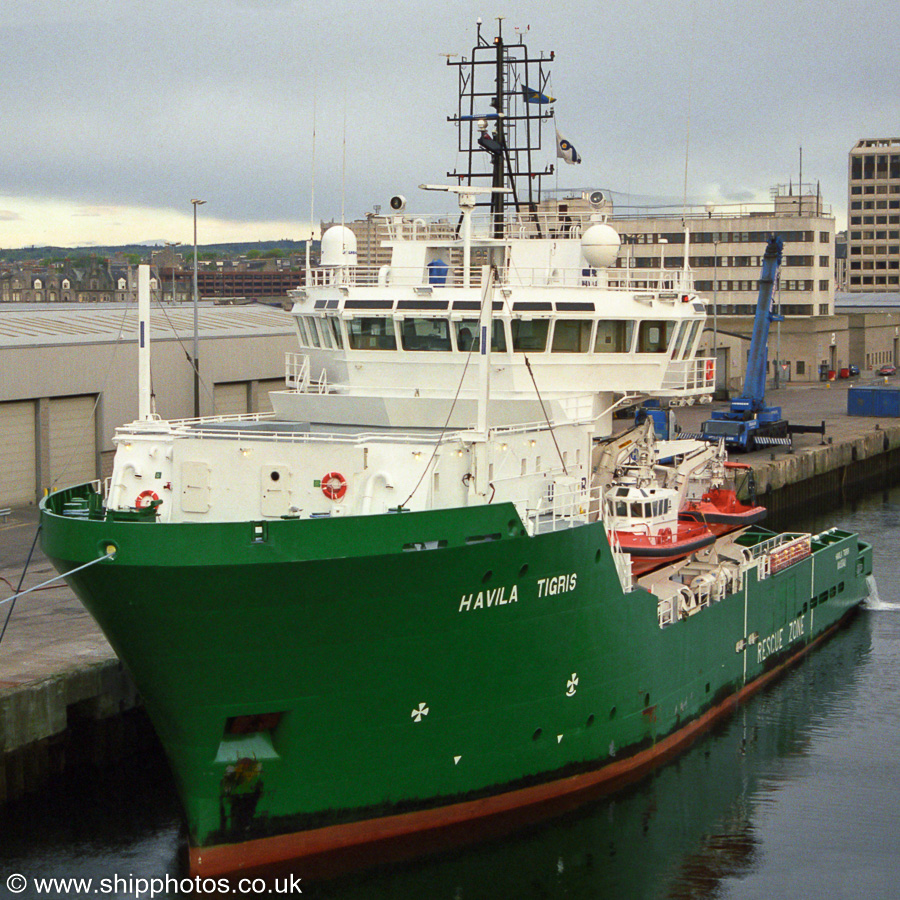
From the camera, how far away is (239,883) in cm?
1592

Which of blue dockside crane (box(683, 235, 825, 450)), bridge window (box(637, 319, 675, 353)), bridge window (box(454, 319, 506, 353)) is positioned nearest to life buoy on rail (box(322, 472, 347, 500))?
bridge window (box(454, 319, 506, 353))

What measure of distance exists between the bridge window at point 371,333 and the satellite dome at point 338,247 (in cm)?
189

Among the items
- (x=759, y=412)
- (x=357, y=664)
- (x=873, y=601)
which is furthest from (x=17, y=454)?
(x=759, y=412)

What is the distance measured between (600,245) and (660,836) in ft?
30.1

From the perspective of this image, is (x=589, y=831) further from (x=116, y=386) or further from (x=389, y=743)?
(x=116, y=386)

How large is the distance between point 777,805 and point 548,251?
9.45m

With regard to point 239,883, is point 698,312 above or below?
above

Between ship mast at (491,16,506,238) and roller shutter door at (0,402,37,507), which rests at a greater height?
ship mast at (491,16,506,238)

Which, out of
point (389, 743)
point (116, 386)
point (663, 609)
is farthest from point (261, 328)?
point (389, 743)

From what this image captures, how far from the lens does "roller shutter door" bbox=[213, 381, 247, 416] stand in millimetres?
38250

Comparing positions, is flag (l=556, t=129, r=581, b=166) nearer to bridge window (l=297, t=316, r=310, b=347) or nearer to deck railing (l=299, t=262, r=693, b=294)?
deck railing (l=299, t=262, r=693, b=294)

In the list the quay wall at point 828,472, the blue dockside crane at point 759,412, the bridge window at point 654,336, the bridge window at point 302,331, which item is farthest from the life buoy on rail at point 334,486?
the blue dockside crane at point 759,412

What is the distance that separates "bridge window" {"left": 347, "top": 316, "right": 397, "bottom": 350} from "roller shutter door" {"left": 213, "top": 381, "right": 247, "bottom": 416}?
1838 centimetres

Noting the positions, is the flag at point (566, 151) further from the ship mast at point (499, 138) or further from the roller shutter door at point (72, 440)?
the roller shutter door at point (72, 440)
